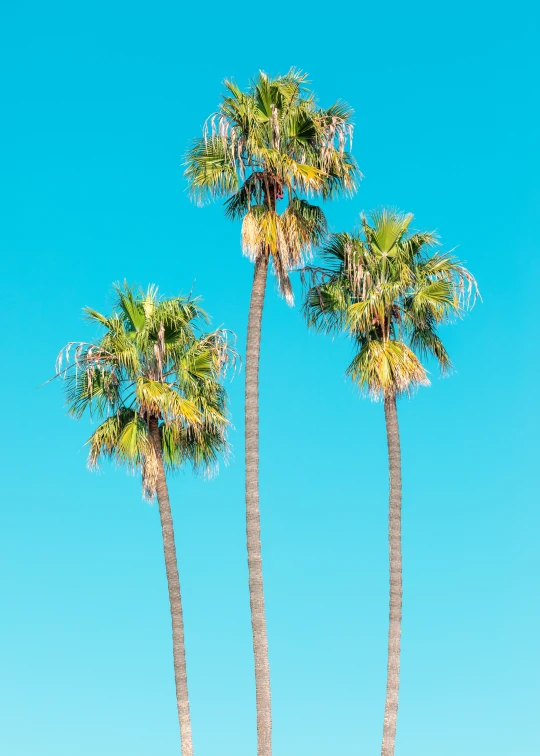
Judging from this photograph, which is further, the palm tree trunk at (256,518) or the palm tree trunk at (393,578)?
the palm tree trunk at (393,578)

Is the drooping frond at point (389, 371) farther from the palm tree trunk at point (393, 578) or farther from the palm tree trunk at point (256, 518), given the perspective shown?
the palm tree trunk at point (256, 518)

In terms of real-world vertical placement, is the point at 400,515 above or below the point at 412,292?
below

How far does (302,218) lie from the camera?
35.5m

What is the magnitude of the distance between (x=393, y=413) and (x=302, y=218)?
17.7 feet

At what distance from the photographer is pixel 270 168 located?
115 feet

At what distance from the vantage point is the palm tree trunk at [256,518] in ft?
106

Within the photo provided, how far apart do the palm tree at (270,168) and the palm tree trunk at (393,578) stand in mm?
3866

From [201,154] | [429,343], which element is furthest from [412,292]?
[201,154]

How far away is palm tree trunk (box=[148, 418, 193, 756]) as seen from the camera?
34.4 metres

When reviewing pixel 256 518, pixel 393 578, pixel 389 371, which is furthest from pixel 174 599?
pixel 389 371

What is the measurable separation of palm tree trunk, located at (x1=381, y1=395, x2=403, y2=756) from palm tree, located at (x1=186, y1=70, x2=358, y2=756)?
387 centimetres

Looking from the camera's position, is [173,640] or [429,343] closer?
[173,640]

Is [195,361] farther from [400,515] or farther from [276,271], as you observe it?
[400,515]

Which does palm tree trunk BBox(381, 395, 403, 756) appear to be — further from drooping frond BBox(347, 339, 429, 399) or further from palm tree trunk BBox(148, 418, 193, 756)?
palm tree trunk BBox(148, 418, 193, 756)
